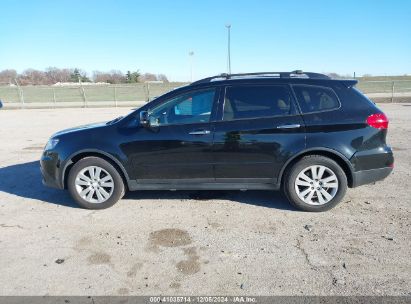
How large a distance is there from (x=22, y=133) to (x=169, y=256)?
10754 millimetres

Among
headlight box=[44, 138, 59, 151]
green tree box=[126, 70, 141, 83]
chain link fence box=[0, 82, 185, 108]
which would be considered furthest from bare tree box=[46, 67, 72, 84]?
headlight box=[44, 138, 59, 151]

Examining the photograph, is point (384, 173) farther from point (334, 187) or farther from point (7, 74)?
point (7, 74)

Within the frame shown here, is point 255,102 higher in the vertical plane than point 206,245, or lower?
higher

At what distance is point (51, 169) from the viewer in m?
4.79

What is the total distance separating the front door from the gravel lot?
0.55 meters

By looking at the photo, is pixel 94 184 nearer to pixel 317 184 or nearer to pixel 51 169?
pixel 51 169

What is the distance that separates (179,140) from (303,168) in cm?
164

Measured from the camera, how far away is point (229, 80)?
456cm

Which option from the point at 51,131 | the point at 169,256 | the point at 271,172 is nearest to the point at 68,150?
the point at 169,256

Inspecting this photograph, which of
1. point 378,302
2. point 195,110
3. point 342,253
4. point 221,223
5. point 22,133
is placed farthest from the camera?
point 22,133

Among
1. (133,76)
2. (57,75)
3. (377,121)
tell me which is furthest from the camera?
(57,75)

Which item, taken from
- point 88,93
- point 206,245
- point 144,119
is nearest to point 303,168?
point 206,245

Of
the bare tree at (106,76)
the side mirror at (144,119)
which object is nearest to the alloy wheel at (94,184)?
the side mirror at (144,119)

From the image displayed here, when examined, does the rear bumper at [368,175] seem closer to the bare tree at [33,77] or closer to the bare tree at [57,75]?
the bare tree at [33,77]
